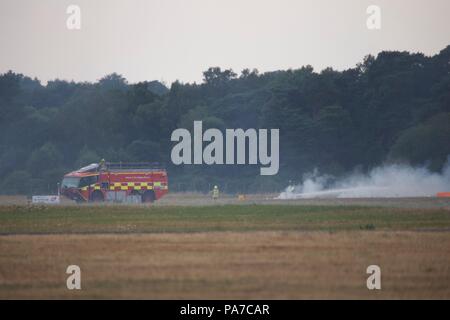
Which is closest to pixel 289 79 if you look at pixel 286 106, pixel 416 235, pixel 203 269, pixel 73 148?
Answer: pixel 286 106

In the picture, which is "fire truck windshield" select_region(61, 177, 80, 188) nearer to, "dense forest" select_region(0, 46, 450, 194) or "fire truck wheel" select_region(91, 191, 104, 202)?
"fire truck wheel" select_region(91, 191, 104, 202)

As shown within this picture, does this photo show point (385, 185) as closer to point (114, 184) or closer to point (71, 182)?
point (114, 184)

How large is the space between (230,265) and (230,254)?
7.54 feet

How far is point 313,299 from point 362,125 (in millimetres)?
65893

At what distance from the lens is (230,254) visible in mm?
24984

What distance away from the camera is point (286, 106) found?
275 ft

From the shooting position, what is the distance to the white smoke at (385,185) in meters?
58.9

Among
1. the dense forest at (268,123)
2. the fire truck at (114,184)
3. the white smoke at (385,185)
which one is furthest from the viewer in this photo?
the dense forest at (268,123)

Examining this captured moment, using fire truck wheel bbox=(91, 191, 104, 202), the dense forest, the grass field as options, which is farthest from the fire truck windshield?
the grass field

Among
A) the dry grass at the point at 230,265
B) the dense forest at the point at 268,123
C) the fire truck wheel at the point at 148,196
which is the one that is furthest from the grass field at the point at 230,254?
the dense forest at the point at 268,123

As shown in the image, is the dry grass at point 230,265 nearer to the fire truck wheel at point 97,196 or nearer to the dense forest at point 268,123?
the fire truck wheel at point 97,196

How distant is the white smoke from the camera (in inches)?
2320

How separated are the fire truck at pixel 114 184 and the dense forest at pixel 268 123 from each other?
16252 millimetres
